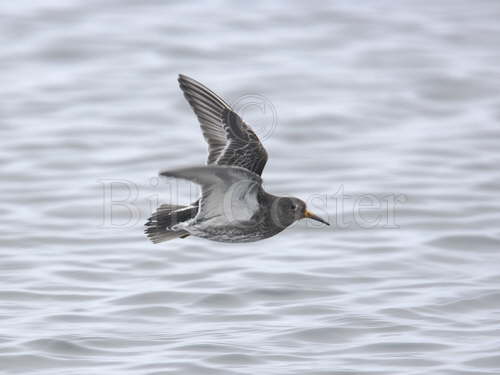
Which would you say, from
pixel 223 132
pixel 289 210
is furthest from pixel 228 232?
pixel 223 132

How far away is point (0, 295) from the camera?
11414 mm

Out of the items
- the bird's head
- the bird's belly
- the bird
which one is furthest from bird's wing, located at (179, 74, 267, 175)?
the bird's belly

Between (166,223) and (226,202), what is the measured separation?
688mm

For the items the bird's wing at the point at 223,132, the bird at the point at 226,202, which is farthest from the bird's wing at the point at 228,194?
the bird's wing at the point at 223,132

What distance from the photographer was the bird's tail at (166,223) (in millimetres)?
9125

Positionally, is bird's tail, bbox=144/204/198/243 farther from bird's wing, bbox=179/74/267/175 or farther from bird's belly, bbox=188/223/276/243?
bird's wing, bbox=179/74/267/175

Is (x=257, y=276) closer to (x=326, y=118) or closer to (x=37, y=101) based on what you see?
(x=326, y=118)

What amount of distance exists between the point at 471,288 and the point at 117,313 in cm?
376

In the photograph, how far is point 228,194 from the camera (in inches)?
343

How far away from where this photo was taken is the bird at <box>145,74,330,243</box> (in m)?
8.77

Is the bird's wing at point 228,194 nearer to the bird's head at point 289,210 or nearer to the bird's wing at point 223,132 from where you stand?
the bird's head at point 289,210

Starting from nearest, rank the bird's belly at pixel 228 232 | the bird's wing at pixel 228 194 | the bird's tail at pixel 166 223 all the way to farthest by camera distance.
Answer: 1. the bird's wing at pixel 228 194
2. the bird's belly at pixel 228 232
3. the bird's tail at pixel 166 223

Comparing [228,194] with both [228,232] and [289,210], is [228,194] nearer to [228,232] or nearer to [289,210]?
[228,232]

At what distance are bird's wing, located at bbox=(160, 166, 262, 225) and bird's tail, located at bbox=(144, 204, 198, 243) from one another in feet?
1.01
